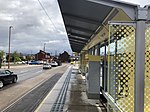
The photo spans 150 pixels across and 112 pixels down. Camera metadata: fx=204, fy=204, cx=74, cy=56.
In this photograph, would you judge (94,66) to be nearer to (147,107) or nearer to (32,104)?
(32,104)

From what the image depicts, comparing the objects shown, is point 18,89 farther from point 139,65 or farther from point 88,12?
point 139,65

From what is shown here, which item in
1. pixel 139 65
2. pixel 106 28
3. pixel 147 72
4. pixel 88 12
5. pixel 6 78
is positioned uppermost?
pixel 88 12

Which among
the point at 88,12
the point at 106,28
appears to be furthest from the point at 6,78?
the point at 88,12

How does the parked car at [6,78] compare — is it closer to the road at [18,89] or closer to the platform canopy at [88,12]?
the road at [18,89]

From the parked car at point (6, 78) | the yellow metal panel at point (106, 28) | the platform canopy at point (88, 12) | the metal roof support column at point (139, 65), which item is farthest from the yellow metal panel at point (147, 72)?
the parked car at point (6, 78)

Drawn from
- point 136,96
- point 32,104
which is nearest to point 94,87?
point 32,104

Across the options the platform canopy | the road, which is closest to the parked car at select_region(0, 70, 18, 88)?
the road

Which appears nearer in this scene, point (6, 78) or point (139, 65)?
point (139, 65)

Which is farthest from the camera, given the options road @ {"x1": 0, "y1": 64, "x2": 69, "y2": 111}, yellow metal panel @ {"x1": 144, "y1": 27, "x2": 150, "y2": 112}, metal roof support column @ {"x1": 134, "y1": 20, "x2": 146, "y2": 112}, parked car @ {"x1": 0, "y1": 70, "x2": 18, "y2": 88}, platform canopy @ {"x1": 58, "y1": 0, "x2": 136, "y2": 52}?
parked car @ {"x1": 0, "y1": 70, "x2": 18, "y2": 88}

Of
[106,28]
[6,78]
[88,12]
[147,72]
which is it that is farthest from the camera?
[6,78]

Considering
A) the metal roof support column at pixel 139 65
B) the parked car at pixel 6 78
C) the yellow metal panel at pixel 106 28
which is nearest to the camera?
the metal roof support column at pixel 139 65

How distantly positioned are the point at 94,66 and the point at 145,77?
6.49 metres

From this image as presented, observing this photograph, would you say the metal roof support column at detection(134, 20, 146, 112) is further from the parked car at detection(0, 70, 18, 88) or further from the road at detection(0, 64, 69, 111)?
the parked car at detection(0, 70, 18, 88)

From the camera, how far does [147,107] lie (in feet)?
14.5
